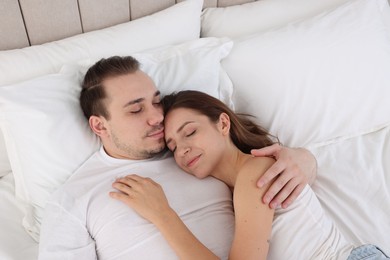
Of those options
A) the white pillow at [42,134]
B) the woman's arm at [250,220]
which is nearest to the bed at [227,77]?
the white pillow at [42,134]

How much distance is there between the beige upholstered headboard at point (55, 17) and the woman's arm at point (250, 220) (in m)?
0.86

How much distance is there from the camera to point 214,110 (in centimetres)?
130

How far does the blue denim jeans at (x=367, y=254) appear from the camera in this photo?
1.01 meters

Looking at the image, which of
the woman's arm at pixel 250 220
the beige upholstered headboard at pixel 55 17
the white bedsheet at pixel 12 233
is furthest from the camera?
the beige upholstered headboard at pixel 55 17

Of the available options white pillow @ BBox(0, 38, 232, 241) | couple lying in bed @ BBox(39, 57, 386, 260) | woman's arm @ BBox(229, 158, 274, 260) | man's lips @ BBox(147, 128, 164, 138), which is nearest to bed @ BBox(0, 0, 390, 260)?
white pillow @ BBox(0, 38, 232, 241)

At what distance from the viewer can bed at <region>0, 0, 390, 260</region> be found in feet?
4.04

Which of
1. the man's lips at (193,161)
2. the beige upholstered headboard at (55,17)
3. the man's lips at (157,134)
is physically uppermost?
the beige upholstered headboard at (55,17)

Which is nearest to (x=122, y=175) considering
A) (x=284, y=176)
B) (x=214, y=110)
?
(x=214, y=110)

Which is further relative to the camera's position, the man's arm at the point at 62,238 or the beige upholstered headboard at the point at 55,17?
the beige upholstered headboard at the point at 55,17

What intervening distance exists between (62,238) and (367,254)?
2.67 feet

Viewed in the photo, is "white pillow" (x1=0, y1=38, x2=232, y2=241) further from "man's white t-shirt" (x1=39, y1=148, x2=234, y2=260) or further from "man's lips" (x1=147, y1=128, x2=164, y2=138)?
"man's lips" (x1=147, y1=128, x2=164, y2=138)

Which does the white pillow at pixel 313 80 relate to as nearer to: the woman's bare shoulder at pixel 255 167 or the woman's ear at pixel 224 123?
the woman's ear at pixel 224 123

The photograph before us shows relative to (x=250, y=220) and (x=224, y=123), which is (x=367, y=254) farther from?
(x=224, y=123)

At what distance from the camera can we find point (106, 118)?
4.19 ft
